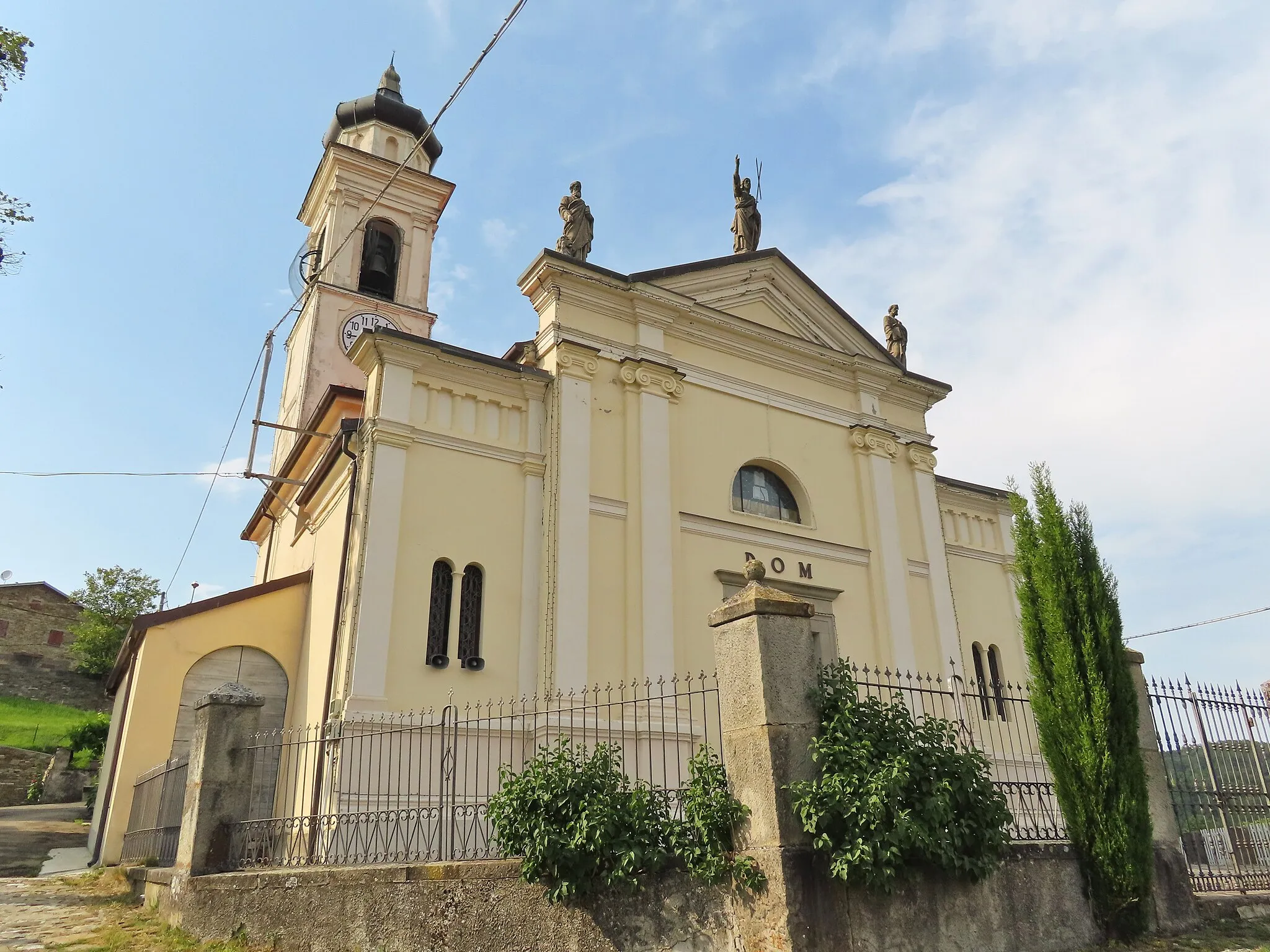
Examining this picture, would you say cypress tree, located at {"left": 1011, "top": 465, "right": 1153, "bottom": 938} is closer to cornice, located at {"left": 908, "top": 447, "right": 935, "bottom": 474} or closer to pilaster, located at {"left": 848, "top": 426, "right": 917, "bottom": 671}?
pilaster, located at {"left": 848, "top": 426, "right": 917, "bottom": 671}

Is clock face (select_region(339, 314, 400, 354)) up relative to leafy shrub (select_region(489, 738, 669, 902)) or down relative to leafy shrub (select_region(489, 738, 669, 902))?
up

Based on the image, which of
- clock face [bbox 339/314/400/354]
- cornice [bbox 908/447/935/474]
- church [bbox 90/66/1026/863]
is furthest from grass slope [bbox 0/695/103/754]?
cornice [bbox 908/447/935/474]

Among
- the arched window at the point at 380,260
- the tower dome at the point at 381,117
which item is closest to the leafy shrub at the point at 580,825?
the arched window at the point at 380,260

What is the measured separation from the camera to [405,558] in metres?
12.1

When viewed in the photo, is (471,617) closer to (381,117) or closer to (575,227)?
(575,227)

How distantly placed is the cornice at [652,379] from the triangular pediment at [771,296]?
153cm

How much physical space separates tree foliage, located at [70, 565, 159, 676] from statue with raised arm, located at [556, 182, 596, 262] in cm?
3429

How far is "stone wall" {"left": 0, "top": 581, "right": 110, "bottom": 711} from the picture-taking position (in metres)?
42.9

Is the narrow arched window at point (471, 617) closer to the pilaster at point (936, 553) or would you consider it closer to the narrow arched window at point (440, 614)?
the narrow arched window at point (440, 614)

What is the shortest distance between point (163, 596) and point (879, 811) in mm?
44142

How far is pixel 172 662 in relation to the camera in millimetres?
13219

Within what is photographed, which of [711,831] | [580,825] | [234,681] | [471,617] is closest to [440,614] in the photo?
A: [471,617]

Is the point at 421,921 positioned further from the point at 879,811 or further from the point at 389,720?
the point at 389,720

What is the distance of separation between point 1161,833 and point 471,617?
8.09 metres
